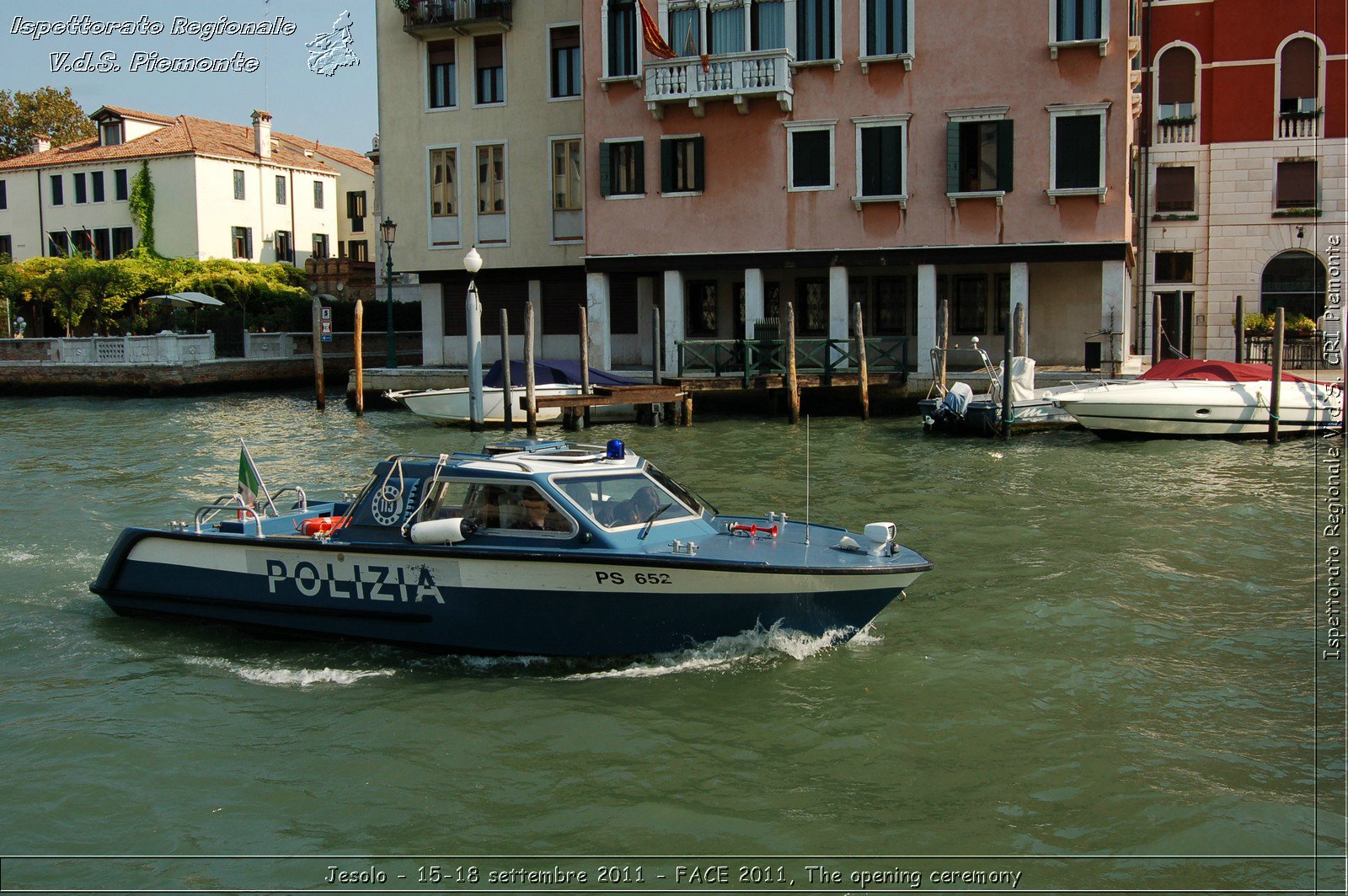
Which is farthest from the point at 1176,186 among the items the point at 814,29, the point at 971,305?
the point at 814,29

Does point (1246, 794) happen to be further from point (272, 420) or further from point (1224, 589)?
point (272, 420)

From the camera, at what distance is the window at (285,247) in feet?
173

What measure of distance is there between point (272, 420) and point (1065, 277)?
60.6 feet

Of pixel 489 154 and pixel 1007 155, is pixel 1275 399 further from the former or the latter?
pixel 489 154

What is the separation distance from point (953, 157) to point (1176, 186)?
11730 mm

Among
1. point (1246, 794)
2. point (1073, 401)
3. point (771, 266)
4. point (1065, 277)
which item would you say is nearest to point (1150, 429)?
point (1073, 401)

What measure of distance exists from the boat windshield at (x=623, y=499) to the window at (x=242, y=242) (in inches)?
1790

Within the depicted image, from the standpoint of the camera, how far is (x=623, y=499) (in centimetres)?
911

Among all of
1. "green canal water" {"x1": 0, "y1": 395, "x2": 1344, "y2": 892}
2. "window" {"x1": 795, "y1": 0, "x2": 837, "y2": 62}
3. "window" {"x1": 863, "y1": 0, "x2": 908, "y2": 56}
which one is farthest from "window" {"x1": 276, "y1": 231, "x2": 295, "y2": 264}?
"green canal water" {"x1": 0, "y1": 395, "x2": 1344, "y2": 892}

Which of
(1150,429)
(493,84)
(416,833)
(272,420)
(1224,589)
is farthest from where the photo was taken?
(493,84)

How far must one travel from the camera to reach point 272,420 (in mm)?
27422

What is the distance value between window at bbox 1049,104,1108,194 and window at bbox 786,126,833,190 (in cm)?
479

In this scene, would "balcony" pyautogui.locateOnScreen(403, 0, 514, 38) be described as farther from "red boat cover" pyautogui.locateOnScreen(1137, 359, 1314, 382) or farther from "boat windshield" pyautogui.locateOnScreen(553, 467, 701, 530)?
"boat windshield" pyautogui.locateOnScreen(553, 467, 701, 530)

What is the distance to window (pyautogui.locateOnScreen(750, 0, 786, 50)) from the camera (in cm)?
2670
